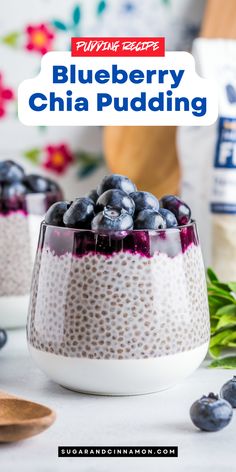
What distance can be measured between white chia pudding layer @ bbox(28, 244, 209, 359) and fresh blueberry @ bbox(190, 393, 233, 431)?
0.28ft

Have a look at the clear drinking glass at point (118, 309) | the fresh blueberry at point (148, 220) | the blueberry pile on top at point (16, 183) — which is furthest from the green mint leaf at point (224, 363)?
the blueberry pile on top at point (16, 183)

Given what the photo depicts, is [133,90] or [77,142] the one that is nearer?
[133,90]

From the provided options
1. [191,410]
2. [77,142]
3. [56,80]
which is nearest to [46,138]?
[77,142]

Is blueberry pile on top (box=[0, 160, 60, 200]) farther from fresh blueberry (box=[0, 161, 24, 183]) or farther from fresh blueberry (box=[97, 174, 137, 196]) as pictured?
fresh blueberry (box=[97, 174, 137, 196])

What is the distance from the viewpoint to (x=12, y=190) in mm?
1097

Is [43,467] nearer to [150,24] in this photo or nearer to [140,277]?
[140,277]

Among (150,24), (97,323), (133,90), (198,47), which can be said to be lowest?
(97,323)

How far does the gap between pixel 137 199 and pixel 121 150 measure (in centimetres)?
109

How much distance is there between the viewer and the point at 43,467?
681 millimetres

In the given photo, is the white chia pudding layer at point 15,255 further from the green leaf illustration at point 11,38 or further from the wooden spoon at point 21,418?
the green leaf illustration at point 11,38

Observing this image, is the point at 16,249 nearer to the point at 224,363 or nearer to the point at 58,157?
the point at 224,363

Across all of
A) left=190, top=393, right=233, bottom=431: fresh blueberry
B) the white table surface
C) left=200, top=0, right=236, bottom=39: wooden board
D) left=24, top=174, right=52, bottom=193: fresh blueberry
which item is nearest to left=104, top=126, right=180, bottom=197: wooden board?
left=200, top=0, right=236, bottom=39: wooden board

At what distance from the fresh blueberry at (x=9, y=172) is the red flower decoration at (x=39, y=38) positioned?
0.88 metres

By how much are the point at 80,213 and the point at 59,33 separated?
120 cm
